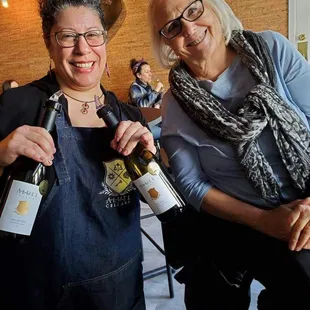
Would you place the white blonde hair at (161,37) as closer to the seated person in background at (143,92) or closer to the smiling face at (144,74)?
the seated person in background at (143,92)

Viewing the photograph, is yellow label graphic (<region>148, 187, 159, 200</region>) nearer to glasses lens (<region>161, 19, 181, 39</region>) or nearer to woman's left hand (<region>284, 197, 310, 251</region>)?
woman's left hand (<region>284, 197, 310, 251</region>)

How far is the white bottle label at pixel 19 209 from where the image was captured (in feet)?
1.94

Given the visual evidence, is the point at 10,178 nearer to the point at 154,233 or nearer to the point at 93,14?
the point at 93,14

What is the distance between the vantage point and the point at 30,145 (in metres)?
0.62

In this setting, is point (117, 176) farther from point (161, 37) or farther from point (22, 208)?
point (161, 37)

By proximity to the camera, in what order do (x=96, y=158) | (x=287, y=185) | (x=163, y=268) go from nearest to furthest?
(x=96, y=158)
(x=287, y=185)
(x=163, y=268)

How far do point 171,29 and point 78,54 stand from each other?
29cm

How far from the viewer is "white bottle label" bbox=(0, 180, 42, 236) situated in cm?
59

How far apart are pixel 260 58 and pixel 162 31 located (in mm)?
272

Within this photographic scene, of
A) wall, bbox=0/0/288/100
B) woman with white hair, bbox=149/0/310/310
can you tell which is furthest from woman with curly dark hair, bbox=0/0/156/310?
wall, bbox=0/0/288/100

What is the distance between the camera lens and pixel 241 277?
36.1 inches

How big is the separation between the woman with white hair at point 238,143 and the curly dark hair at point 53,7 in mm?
201

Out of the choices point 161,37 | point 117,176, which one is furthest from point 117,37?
point 117,176

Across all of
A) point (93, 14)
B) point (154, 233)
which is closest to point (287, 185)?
point (93, 14)
